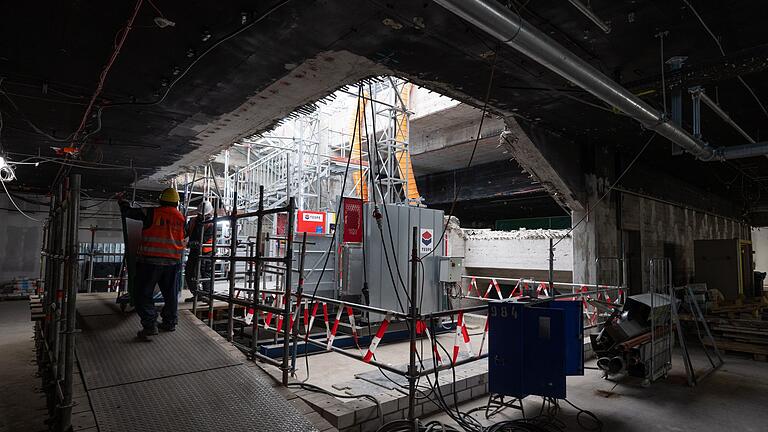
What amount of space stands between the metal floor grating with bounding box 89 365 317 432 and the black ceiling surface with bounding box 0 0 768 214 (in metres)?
3.60

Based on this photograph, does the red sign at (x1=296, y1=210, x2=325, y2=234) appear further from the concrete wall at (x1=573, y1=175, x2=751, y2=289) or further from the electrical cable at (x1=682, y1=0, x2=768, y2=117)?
the electrical cable at (x1=682, y1=0, x2=768, y2=117)

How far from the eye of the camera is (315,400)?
4320mm

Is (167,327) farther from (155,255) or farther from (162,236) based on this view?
(162,236)

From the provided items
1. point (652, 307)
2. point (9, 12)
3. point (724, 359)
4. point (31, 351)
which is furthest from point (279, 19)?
point (724, 359)

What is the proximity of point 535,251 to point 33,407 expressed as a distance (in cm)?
1148

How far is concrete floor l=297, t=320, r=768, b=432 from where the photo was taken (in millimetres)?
5020

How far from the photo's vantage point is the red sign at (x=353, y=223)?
9.20m

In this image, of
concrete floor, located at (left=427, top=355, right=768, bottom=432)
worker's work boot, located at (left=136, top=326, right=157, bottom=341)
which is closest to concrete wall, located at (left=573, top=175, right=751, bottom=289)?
concrete floor, located at (left=427, top=355, right=768, bottom=432)

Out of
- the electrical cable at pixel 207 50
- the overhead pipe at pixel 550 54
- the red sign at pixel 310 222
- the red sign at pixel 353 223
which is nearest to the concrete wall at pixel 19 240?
the red sign at pixel 310 222

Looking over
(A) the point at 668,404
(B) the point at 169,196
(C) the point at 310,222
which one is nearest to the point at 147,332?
(B) the point at 169,196

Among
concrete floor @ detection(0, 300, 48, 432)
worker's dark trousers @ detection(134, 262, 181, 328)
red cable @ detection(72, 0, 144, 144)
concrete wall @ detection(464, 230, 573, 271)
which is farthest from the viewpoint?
concrete wall @ detection(464, 230, 573, 271)

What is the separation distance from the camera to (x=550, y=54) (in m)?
3.99

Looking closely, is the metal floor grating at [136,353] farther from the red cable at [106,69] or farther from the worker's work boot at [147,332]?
the red cable at [106,69]

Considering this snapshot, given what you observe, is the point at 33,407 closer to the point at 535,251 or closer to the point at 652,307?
the point at 652,307
